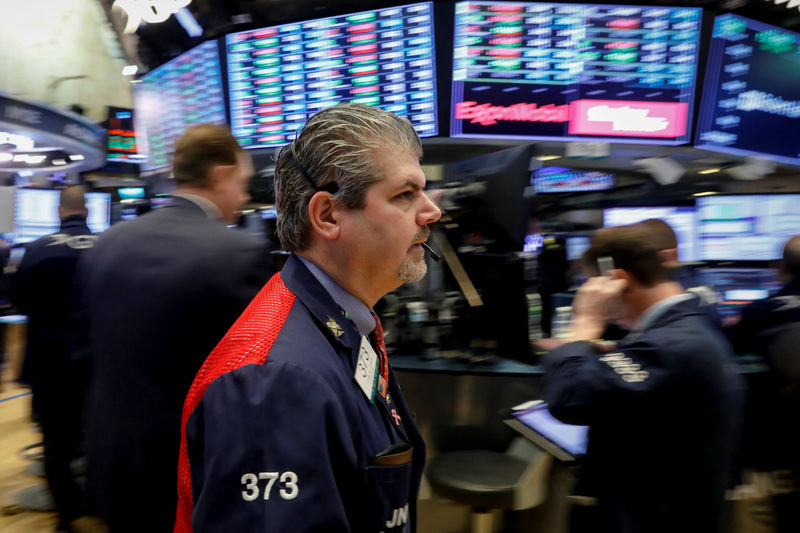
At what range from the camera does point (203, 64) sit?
327 cm

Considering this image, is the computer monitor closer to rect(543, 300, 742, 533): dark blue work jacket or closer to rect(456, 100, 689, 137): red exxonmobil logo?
rect(456, 100, 689, 137): red exxonmobil logo

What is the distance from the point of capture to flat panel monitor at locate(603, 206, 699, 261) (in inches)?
137

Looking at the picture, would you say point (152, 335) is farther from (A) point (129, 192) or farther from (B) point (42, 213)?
(B) point (42, 213)

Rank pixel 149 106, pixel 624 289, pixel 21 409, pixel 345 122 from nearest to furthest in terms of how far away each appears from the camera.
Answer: pixel 345 122 < pixel 624 289 < pixel 149 106 < pixel 21 409

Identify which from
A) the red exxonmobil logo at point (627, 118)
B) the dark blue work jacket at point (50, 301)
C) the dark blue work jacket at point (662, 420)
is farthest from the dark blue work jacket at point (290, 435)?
the dark blue work jacket at point (50, 301)

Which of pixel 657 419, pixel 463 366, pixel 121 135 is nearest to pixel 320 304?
pixel 657 419

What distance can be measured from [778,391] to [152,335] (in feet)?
8.42

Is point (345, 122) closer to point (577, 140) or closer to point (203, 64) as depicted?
point (577, 140)

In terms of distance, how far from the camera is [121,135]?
28.3 ft

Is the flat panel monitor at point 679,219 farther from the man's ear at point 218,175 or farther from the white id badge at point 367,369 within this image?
the white id badge at point 367,369

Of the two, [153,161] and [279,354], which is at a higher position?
[153,161]

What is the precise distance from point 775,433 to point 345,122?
2765mm

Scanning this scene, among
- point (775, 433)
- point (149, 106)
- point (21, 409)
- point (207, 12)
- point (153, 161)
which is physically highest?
point (207, 12)

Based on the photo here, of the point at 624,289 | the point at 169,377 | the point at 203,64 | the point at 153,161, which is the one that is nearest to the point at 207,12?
the point at 203,64
